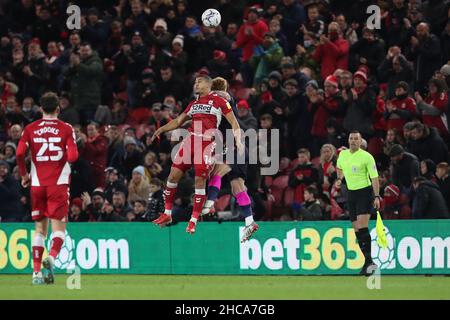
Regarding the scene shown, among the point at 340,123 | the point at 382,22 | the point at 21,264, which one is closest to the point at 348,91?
the point at 340,123

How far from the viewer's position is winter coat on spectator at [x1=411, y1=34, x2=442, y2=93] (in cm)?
2191

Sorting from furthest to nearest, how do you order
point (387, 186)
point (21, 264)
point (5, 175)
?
1. point (5, 175)
2. point (21, 264)
3. point (387, 186)

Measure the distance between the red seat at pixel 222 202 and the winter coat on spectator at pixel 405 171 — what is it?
3439 mm

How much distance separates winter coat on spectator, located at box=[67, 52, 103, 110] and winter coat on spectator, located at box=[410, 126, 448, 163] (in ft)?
26.0

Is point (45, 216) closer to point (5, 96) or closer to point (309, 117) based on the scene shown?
point (309, 117)

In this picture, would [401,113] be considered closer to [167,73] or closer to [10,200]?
[167,73]

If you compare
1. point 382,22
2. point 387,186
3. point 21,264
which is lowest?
point 21,264

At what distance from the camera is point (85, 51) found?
25000 mm

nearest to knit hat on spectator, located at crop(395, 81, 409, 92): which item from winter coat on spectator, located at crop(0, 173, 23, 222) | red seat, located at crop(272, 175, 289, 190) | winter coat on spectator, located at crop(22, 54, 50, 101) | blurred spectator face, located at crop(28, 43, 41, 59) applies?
red seat, located at crop(272, 175, 289, 190)

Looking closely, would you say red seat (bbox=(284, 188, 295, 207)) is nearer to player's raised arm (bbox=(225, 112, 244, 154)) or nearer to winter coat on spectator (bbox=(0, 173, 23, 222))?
player's raised arm (bbox=(225, 112, 244, 154))

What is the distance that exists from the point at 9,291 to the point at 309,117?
8406 millimetres

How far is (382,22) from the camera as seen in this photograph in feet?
76.5

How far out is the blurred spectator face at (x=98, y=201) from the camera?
22.2 meters

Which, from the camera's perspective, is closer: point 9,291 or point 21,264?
point 9,291
